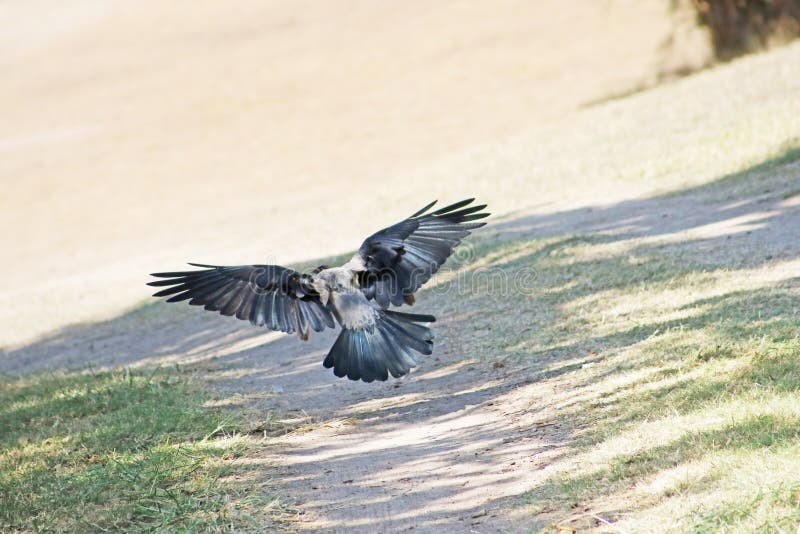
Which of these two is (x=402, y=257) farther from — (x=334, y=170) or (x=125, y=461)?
(x=334, y=170)

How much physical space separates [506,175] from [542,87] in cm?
992

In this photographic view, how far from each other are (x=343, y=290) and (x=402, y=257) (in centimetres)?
38

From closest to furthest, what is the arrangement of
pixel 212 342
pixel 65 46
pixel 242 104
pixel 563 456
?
pixel 563 456 < pixel 212 342 < pixel 242 104 < pixel 65 46

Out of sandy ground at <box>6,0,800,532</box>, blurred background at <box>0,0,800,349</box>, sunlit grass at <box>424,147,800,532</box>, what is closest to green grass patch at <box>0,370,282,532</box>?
sandy ground at <box>6,0,800,532</box>

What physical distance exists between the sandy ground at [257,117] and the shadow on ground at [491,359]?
278 cm

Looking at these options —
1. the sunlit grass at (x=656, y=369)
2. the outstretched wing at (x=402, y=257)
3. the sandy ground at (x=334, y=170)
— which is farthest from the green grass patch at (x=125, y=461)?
the sunlit grass at (x=656, y=369)

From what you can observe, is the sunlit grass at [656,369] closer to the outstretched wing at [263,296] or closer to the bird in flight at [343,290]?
the bird in flight at [343,290]

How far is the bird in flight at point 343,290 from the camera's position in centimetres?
555

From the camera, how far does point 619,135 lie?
15.0 meters

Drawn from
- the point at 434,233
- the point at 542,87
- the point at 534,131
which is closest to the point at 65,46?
the point at 542,87

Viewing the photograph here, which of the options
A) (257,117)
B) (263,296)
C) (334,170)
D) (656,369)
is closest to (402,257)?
(263,296)

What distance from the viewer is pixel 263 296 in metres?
5.66

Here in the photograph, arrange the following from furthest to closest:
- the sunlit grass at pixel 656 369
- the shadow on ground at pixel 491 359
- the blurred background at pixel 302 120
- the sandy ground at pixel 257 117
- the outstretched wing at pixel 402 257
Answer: the sandy ground at pixel 257 117, the blurred background at pixel 302 120, the outstretched wing at pixel 402 257, the shadow on ground at pixel 491 359, the sunlit grass at pixel 656 369

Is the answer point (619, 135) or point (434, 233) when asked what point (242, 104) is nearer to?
point (619, 135)
